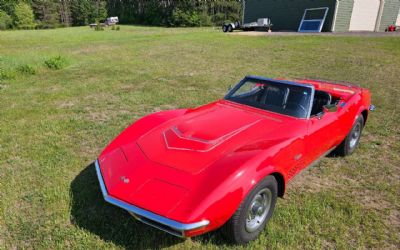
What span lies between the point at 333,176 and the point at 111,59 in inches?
483

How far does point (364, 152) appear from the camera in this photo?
495 cm

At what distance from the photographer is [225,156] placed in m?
2.87

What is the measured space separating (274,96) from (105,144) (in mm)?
3003

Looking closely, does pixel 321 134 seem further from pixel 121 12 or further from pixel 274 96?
pixel 121 12

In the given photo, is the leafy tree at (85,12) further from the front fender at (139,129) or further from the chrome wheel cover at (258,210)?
the chrome wheel cover at (258,210)

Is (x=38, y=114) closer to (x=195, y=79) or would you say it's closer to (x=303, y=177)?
(x=195, y=79)

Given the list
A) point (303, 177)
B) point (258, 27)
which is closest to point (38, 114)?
point (303, 177)

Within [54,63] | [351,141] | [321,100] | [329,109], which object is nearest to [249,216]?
[329,109]

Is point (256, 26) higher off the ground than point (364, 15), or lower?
lower

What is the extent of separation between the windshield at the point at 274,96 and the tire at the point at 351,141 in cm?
129

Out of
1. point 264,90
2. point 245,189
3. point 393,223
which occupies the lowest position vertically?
point 393,223

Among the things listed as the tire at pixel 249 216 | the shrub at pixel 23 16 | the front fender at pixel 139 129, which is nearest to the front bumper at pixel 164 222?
the tire at pixel 249 216

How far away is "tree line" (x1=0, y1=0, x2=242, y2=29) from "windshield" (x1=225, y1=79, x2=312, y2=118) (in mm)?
53431

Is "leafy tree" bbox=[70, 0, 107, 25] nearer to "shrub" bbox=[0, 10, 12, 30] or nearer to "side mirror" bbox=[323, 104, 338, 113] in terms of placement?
"shrub" bbox=[0, 10, 12, 30]
